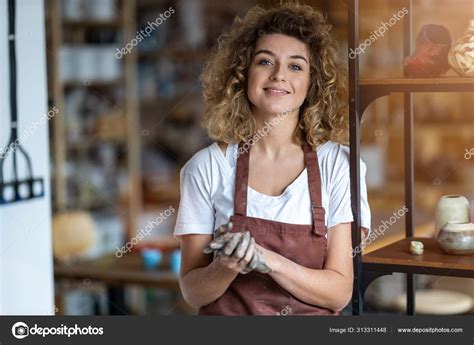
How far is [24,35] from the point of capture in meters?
1.35

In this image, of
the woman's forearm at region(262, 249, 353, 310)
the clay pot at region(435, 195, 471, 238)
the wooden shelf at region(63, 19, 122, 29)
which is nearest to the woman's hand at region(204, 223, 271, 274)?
the woman's forearm at region(262, 249, 353, 310)

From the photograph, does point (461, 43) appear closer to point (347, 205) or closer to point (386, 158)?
point (347, 205)

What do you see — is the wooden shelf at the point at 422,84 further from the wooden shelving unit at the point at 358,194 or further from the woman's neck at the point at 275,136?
the woman's neck at the point at 275,136

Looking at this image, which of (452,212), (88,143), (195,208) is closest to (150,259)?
(88,143)

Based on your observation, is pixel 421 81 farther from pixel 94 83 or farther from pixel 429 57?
pixel 94 83

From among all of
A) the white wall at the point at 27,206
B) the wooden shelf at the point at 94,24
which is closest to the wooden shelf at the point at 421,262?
the white wall at the point at 27,206

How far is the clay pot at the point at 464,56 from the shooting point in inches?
37.2

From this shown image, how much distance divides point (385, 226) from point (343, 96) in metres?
1.47

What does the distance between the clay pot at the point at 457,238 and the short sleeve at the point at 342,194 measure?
100 mm

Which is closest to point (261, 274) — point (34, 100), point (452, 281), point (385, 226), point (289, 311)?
point (289, 311)

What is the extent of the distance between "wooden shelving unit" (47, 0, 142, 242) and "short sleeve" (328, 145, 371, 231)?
162cm

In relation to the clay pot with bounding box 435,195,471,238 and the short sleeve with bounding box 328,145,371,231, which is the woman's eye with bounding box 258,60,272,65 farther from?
the clay pot with bounding box 435,195,471,238

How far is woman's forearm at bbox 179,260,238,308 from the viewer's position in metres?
1.00

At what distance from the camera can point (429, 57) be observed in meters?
0.98
